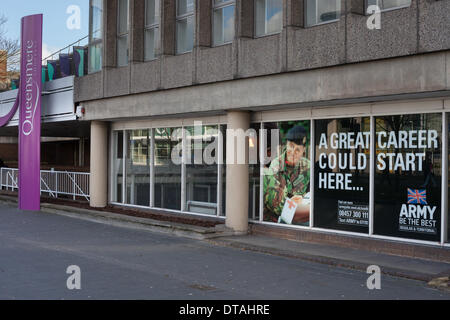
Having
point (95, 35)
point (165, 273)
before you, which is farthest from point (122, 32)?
point (165, 273)

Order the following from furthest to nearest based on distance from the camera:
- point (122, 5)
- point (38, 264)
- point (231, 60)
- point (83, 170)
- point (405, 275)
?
point (83, 170)
point (122, 5)
point (231, 60)
point (38, 264)
point (405, 275)

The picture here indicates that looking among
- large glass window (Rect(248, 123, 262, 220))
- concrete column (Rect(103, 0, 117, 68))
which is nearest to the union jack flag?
large glass window (Rect(248, 123, 262, 220))

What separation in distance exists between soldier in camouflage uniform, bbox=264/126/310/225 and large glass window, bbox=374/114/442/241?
205cm

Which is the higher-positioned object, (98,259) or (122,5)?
(122,5)

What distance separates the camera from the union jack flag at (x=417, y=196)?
437 inches

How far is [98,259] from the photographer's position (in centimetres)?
1102

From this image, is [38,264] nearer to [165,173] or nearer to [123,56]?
[165,173]

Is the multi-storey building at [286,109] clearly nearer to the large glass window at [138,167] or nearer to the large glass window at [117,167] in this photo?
the large glass window at [138,167]

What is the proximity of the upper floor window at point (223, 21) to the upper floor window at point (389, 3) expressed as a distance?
4.14 metres

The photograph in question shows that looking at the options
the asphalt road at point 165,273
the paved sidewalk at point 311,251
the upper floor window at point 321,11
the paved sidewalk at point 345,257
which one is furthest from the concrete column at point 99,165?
the upper floor window at point 321,11

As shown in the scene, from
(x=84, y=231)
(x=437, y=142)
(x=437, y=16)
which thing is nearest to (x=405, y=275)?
(x=437, y=142)

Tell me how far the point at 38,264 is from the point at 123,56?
10.1m

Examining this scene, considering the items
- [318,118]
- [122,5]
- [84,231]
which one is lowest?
[84,231]

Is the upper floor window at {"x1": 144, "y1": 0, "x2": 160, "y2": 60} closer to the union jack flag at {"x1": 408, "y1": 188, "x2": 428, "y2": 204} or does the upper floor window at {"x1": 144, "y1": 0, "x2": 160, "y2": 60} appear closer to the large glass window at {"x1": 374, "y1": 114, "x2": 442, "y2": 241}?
the large glass window at {"x1": 374, "y1": 114, "x2": 442, "y2": 241}
